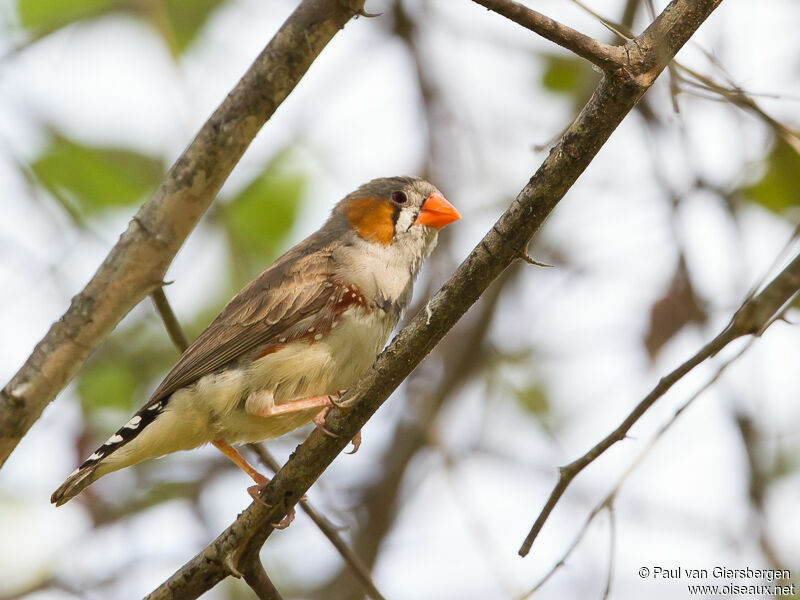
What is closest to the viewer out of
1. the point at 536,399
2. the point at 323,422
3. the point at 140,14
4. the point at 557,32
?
the point at 557,32

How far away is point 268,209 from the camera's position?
5.94m

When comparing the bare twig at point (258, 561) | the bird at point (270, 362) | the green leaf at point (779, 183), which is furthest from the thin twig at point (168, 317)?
the green leaf at point (779, 183)

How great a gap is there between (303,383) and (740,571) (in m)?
2.01

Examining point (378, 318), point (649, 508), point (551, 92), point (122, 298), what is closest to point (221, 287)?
point (378, 318)

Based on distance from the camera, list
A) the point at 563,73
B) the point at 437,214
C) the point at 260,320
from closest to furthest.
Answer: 1. the point at 260,320
2. the point at 437,214
3. the point at 563,73

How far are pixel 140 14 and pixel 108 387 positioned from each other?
91.9 inches

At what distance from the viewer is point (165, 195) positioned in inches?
95.8

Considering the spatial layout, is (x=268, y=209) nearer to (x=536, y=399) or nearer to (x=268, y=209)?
(x=268, y=209)

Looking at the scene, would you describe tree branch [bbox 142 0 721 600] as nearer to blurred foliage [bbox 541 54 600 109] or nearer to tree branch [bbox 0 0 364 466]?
tree branch [bbox 0 0 364 466]

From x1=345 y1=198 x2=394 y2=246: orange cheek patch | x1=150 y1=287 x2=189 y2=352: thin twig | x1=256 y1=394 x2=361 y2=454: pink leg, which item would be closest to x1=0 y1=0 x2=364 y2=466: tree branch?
x1=150 y1=287 x2=189 y2=352: thin twig

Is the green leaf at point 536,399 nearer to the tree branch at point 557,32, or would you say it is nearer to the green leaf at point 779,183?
the green leaf at point 779,183

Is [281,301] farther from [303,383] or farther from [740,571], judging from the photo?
[740,571]

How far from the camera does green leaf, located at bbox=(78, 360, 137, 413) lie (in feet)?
19.0

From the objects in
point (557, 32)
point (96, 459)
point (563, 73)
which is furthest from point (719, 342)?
point (563, 73)
